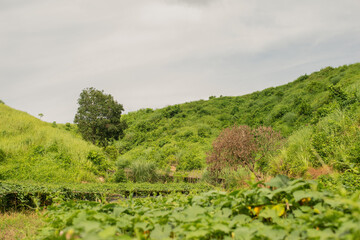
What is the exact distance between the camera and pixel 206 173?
1062 cm

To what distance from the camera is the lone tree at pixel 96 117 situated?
63.8ft

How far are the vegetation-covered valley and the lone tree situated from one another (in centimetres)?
42

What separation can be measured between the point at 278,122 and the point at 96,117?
11852 mm

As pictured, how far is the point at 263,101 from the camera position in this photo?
2416 centimetres

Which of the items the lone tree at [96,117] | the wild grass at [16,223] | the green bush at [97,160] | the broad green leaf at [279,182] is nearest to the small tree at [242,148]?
the green bush at [97,160]

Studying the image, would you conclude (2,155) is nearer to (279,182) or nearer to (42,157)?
(42,157)

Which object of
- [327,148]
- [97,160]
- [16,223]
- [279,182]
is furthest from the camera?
[97,160]

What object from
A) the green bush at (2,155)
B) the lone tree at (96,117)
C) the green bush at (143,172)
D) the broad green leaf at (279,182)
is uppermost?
the lone tree at (96,117)

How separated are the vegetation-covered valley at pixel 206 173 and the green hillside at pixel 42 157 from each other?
0.05 m

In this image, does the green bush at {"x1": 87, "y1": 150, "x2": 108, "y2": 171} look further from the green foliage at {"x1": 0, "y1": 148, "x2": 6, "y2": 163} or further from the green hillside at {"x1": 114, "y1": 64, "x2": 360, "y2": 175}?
the green foliage at {"x1": 0, "y1": 148, "x2": 6, "y2": 163}

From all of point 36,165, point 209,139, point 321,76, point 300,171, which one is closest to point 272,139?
point 300,171

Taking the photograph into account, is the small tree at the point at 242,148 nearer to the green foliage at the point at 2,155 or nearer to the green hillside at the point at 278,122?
the green hillside at the point at 278,122

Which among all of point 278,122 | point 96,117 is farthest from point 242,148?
point 96,117

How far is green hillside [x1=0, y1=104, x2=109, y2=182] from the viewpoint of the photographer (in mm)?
10602
